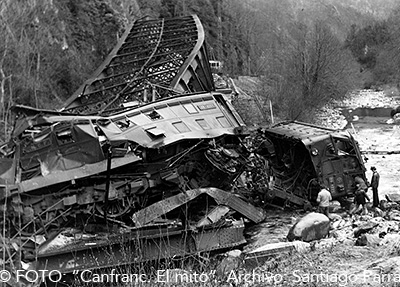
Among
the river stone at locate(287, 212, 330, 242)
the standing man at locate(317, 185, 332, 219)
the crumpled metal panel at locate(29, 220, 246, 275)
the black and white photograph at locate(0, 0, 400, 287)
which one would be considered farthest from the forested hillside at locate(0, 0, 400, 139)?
the standing man at locate(317, 185, 332, 219)

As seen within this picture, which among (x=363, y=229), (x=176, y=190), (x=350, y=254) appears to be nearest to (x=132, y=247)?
(x=176, y=190)

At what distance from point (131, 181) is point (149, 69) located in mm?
9857

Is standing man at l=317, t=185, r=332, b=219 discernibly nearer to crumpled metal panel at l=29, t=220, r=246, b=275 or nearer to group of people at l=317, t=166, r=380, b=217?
group of people at l=317, t=166, r=380, b=217

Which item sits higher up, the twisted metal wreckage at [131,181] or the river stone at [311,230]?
the twisted metal wreckage at [131,181]

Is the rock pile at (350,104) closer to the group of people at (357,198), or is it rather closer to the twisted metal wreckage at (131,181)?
the group of people at (357,198)

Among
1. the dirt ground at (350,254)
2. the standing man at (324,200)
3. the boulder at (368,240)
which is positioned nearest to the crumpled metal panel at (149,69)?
the dirt ground at (350,254)

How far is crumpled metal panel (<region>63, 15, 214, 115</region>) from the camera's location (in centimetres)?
1427

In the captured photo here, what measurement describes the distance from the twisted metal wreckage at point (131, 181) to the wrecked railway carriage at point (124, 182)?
2 cm

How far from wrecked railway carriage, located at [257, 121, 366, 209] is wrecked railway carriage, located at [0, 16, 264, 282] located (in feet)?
6.03

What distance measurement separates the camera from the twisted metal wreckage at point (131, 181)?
835cm

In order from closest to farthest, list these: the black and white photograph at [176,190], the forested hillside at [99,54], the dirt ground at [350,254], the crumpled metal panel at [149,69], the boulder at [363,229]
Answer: the dirt ground at [350,254] → the black and white photograph at [176,190] → the boulder at [363,229] → the crumpled metal panel at [149,69] → the forested hillside at [99,54]

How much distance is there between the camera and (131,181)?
9398 mm

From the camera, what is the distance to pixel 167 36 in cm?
2319

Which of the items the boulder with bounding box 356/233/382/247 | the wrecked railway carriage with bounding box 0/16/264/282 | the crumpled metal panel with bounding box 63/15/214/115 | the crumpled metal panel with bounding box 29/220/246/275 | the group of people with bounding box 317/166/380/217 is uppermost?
the crumpled metal panel with bounding box 63/15/214/115
